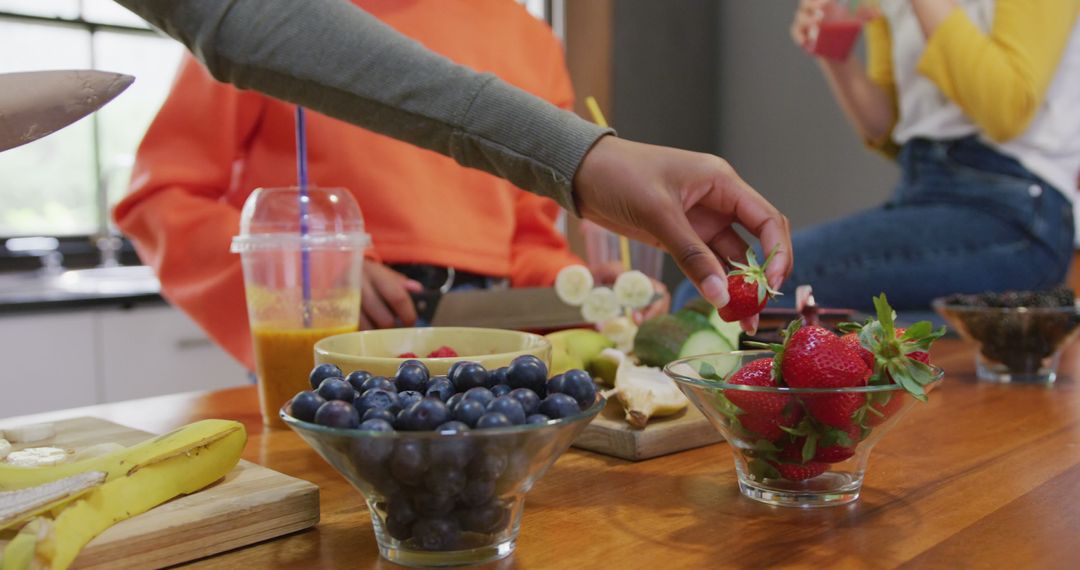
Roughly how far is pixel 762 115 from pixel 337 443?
3634 mm

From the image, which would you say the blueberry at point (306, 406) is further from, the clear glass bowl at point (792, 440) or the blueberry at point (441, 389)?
the clear glass bowl at point (792, 440)

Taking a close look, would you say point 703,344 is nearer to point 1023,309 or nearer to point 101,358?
point 1023,309

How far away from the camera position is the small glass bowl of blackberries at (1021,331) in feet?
4.05

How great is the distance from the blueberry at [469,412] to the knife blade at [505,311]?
2.35 ft

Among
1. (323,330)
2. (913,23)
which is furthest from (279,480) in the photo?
(913,23)

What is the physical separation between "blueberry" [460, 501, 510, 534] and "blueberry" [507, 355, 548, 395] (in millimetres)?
84

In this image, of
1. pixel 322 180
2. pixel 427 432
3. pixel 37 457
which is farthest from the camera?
pixel 322 180

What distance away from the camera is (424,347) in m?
0.89

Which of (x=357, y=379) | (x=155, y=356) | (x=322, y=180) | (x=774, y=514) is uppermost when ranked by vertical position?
(x=322, y=180)

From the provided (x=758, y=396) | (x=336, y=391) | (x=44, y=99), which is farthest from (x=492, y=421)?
(x=44, y=99)

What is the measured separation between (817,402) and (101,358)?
2.33m

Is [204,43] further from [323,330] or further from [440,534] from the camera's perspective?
[440,534]

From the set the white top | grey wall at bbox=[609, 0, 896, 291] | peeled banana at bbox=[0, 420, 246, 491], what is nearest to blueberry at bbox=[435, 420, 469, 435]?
peeled banana at bbox=[0, 420, 246, 491]

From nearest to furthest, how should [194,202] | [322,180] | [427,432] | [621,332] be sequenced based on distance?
1. [427,432]
2. [621,332]
3. [194,202]
4. [322,180]
